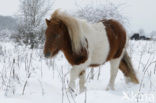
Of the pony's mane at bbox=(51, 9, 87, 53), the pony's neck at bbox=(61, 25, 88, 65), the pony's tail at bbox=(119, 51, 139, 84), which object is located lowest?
the pony's tail at bbox=(119, 51, 139, 84)

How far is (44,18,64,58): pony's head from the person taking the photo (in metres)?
2.48

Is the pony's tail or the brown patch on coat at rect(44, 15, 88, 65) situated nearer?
the brown patch on coat at rect(44, 15, 88, 65)

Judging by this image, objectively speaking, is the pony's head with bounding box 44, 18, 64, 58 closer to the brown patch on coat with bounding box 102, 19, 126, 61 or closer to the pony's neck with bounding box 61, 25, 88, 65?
the pony's neck with bounding box 61, 25, 88, 65

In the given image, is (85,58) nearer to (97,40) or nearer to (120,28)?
(97,40)

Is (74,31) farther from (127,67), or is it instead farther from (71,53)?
(127,67)

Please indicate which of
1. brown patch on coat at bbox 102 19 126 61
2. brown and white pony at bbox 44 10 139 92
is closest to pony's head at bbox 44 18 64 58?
brown and white pony at bbox 44 10 139 92

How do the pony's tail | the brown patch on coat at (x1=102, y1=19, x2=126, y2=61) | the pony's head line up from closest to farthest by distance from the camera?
the pony's head → the brown patch on coat at (x1=102, y1=19, x2=126, y2=61) → the pony's tail

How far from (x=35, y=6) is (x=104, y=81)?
49.4ft

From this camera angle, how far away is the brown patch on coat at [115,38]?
10.3ft

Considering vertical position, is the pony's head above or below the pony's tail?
above

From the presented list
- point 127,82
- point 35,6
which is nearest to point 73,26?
point 127,82

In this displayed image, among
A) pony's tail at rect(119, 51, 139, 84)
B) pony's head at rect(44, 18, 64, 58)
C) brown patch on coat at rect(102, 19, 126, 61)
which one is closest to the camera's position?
pony's head at rect(44, 18, 64, 58)

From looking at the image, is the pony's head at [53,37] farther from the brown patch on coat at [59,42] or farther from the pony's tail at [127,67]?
the pony's tail at [127,67]

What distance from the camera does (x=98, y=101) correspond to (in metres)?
1.73
